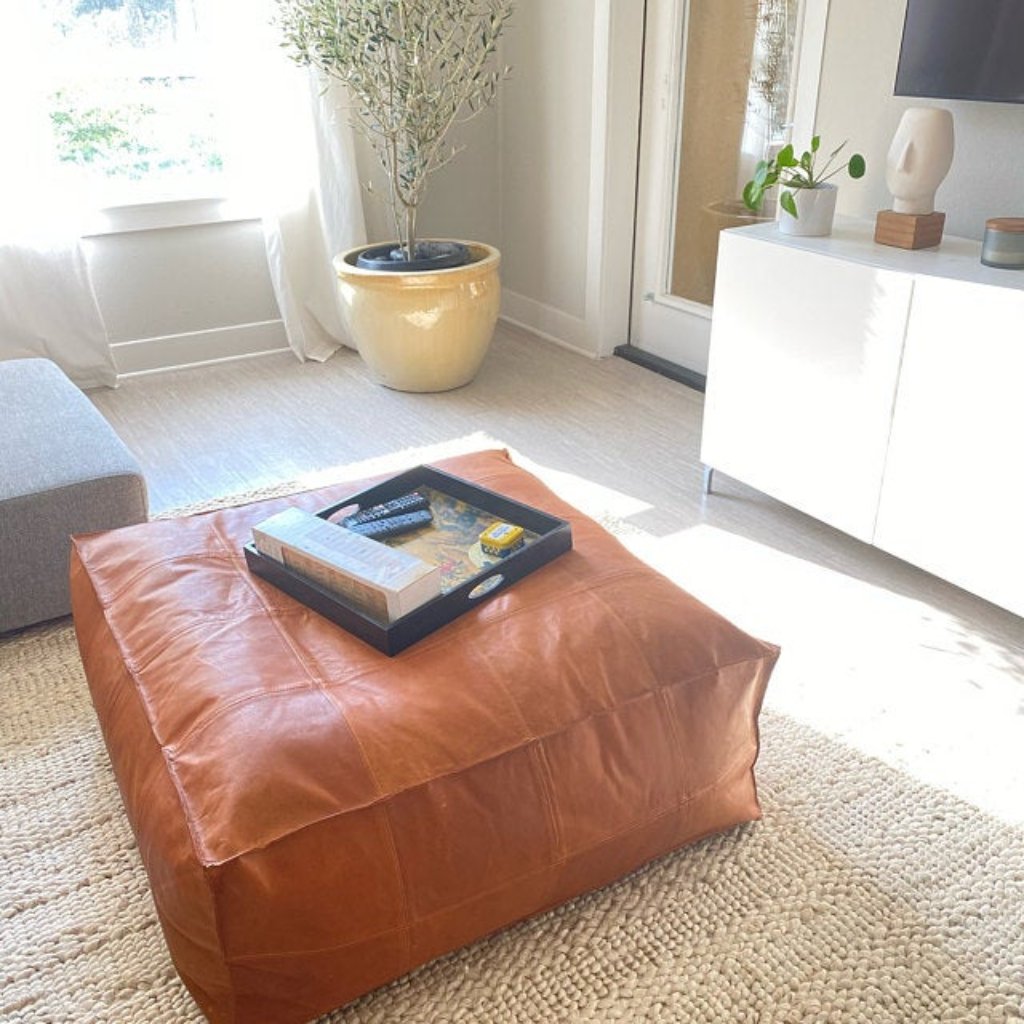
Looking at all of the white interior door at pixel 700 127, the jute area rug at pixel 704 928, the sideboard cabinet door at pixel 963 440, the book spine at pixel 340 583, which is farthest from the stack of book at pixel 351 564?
the white interior door at pixel 700 127

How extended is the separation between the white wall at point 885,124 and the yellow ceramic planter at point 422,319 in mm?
1115

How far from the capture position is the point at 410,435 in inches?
119

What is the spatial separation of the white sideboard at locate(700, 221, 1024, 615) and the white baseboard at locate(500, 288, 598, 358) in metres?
1.22

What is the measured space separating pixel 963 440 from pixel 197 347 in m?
2.60

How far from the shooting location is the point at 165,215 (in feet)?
11.1

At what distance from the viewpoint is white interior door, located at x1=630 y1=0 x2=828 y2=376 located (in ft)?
9.41

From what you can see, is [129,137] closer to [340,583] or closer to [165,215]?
Result: [165,215]

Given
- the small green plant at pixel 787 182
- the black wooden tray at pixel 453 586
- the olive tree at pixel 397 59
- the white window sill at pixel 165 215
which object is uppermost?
the olive tree at pixel 397 59

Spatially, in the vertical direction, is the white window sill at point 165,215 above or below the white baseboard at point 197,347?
above

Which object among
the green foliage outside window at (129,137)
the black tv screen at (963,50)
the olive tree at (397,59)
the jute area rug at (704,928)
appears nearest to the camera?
the jute area rug at (704,928)

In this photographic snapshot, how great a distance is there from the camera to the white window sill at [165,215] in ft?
10.9

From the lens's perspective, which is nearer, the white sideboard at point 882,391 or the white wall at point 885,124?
the white sideboard at point 882,391

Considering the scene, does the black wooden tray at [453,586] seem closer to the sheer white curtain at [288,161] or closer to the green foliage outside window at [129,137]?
the sheer white curtain at [288,161]

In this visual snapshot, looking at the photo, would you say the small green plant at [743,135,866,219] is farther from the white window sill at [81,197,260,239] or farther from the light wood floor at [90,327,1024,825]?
the white window sill at [81,197,260,239]
